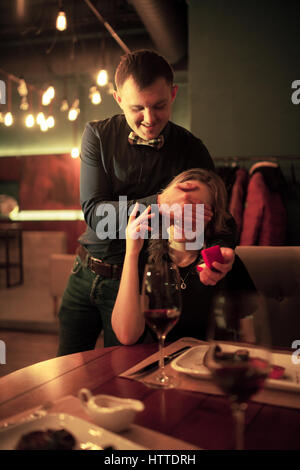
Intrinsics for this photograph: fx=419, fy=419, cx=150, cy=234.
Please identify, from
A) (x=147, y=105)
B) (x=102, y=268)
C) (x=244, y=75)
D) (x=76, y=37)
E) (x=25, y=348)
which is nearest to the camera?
(x=147, y=105)

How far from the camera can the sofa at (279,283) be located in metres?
1.73

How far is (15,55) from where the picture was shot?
18.1 ft

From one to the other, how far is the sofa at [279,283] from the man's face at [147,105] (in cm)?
70

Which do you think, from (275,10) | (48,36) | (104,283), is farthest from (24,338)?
(48,36)

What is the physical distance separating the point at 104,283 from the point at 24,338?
264cm

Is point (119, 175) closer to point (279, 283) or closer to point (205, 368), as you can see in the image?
point (279, 283)

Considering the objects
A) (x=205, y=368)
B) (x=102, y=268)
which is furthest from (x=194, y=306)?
(x=205, y=368)

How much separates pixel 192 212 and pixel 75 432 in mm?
874

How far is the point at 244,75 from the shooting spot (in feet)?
10.9

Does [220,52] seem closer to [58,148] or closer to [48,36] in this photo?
[48,36]

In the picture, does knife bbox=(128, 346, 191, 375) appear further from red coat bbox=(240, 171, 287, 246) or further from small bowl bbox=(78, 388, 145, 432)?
red coat bbox=(240, 171, 287, 246)

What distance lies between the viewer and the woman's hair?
1526mm

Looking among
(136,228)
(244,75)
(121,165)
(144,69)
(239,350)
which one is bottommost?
(239,350)

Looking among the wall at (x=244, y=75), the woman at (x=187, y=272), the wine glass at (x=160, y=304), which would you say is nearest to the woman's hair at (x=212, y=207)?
the woman at (x=187, y=272)
